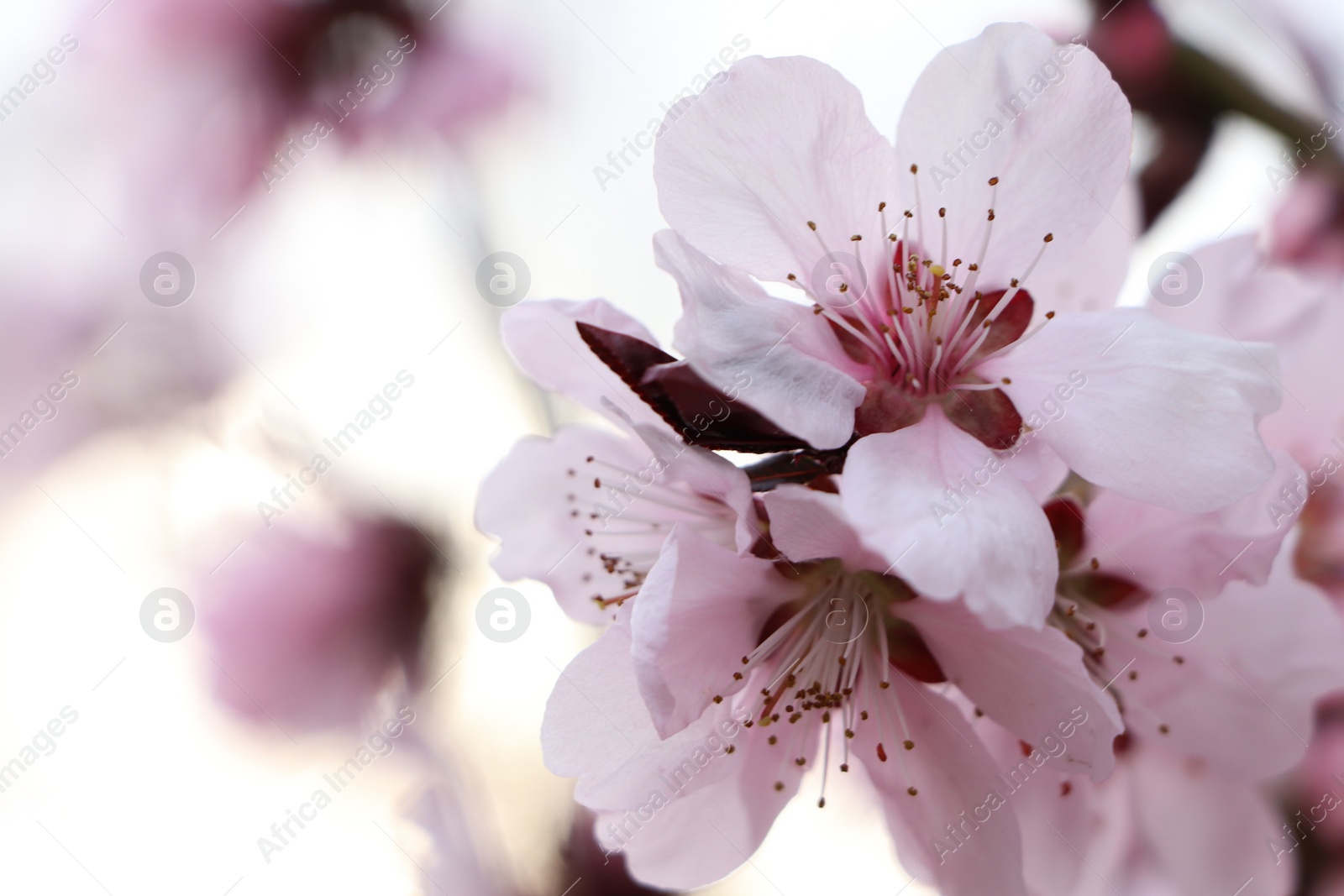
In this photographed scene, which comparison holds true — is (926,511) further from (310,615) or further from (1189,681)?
(310,615)

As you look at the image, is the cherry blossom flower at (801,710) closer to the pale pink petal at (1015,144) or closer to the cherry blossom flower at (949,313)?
the cherry blossom flower at (949,313)

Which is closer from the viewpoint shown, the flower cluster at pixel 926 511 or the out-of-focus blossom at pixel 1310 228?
the flower cluster at pixel 926 511

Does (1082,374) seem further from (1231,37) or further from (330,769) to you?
(330,769)

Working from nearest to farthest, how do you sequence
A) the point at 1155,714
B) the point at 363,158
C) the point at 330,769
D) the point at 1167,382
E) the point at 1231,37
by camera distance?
the point at 1167,382, the point at 1155,714, the point at 1231,37, the point at 330,769, the point at 363,158

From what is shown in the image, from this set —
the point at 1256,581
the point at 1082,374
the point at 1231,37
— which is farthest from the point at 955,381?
the point at 1231,37

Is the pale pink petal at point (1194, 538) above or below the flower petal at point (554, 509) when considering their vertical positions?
below

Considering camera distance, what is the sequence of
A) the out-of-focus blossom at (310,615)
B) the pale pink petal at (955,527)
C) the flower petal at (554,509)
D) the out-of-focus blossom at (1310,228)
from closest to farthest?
the pale pink petal at (955,527) < the flower petal at (554,509) < the out-of-focus blossom at (1310,228) < the out-of-focus blossom at (310,615)

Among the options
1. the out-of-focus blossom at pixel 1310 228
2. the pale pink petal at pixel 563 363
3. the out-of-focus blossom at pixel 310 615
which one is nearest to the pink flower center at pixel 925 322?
the pale pink petal at pixel 563 363

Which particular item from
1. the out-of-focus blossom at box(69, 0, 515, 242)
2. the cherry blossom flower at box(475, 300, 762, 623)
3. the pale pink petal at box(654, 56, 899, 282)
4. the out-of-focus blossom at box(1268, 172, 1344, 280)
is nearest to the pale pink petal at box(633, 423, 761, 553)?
the cherry blossom flower at box(475, 300, 762, 623)
